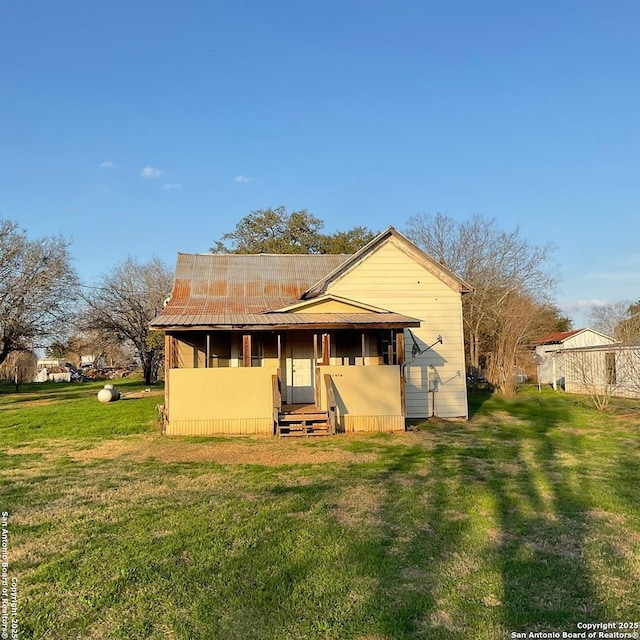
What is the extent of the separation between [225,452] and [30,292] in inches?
875

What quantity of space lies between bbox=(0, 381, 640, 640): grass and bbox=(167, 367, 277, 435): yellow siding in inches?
88.0

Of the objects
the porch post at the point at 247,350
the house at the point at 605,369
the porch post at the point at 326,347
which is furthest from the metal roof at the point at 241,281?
the house at the point at 605,369

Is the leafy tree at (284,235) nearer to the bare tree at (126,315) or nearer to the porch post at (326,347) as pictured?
the bare tree at (126,315)

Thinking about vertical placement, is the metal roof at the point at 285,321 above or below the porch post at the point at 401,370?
above

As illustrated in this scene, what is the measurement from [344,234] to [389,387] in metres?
23.0

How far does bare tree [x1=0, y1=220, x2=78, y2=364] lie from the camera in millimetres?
26625

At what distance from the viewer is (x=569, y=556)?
4.52 m

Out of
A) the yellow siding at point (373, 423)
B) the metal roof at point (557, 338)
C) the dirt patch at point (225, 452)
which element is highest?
the metal roof at point (557, 338)

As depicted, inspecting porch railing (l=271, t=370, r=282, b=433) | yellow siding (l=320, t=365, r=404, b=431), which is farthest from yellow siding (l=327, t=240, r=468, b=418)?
porch railing (l=271, t=370, r=282, b=433)

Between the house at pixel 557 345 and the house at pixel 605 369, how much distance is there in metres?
2.91

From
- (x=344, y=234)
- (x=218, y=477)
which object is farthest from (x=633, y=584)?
(x=344, y=234)

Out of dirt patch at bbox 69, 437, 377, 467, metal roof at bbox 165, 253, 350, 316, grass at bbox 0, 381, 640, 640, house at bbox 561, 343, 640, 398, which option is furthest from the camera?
house at bbox 561, 343, 640, 398

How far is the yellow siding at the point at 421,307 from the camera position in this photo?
1581 centimetres

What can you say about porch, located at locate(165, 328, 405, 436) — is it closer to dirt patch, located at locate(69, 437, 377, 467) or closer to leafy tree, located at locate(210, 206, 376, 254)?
dirt patch, located at locate(69, 437, 377, 467)
